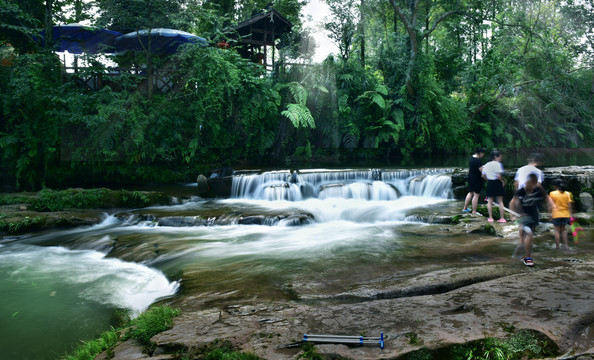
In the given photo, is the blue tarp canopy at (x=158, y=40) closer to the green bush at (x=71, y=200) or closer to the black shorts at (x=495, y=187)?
the green bush at (x=71, y=200)

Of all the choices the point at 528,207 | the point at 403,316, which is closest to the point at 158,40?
the point at 528,207

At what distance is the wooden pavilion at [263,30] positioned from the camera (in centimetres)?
2256

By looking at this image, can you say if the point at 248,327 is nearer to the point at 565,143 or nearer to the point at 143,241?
the point at 143,241

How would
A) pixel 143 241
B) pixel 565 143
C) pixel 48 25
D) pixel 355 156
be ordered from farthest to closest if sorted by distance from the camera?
1. pixel 565 143
2. pixel 355 156
3. pixel 48 25
4. pixel 143 241

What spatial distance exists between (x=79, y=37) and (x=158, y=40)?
317cm

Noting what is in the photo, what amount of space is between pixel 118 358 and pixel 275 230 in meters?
6.17

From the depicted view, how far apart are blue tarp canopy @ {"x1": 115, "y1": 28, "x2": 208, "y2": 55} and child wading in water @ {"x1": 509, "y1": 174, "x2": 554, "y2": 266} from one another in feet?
44.4

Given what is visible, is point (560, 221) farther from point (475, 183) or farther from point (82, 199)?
point (82, 199)

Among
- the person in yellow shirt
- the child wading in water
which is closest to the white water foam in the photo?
the child wading in water

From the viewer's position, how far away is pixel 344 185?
1369 centimetres

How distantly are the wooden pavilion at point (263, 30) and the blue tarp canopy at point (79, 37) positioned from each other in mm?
7756

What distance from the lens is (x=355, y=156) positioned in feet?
74.9

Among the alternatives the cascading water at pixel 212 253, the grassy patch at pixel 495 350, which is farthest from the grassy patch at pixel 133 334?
the grassy patch at pixel 495 350

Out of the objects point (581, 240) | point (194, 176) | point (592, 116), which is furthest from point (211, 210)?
point (592, 116)
